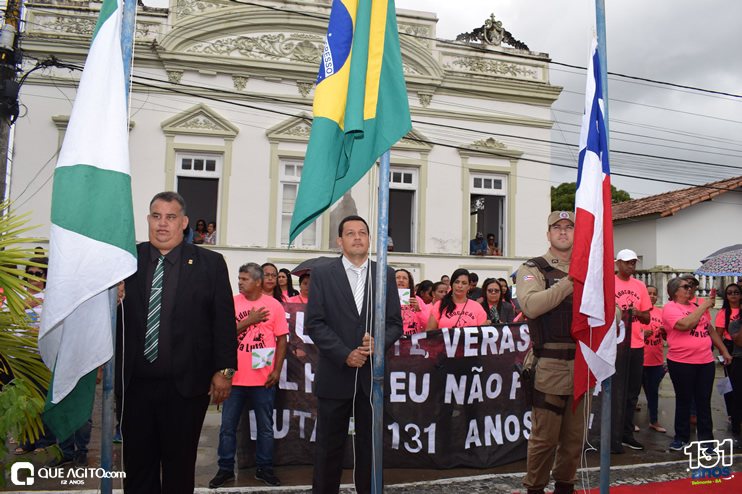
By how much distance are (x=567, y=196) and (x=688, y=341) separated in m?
30.7

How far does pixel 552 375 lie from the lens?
13.3ft

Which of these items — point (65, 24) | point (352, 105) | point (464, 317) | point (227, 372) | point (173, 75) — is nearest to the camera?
point (352, 105)

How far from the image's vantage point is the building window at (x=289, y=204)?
45.7ft

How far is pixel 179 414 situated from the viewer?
10.9 ft

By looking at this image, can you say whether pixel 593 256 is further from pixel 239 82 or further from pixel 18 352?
pixel 239 82

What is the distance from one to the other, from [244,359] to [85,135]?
106 inches

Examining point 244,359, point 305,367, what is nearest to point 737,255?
point 305,367

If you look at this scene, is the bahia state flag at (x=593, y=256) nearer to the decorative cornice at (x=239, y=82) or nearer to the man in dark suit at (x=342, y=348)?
the man in dark suit at (x=342, y=348)

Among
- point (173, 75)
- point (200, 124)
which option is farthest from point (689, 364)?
point (173, 75)

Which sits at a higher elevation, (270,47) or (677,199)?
(270,47)

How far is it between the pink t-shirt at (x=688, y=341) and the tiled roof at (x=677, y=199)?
49.2 feet

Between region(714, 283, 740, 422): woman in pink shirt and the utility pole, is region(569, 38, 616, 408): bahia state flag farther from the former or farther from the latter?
the utility pole

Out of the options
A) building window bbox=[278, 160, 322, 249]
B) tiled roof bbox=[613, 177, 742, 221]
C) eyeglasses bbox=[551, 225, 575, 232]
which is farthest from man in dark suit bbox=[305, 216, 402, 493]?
tiled roof bbox=[613, 177, 742, 221]

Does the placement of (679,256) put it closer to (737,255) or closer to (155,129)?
(737,255)
